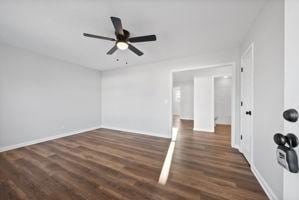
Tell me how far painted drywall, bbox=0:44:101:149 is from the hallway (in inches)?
147

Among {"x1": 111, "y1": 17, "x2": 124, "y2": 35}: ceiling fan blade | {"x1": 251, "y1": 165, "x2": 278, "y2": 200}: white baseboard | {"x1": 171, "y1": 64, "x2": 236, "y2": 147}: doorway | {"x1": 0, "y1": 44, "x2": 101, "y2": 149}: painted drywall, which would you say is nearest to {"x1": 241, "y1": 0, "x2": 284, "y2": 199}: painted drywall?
{"x1": 251, "y1": 165, "x2": 278, "y2": 200}: white baseboard

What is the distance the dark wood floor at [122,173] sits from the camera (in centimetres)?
159

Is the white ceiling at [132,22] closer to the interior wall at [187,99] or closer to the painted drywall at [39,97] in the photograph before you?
the painted drywall at [39,97]

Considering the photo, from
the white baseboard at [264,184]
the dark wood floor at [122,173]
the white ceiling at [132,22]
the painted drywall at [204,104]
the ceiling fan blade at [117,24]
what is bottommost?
the dark wood floor at [122,173]

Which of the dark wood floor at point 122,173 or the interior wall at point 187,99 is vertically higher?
the interior wall at point 187,99

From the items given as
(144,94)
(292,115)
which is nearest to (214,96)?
(144,94)

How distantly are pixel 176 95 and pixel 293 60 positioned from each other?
9044 millimetres

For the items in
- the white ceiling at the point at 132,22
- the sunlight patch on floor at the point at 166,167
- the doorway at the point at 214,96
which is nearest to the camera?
the white ceiling at the point at 132,22

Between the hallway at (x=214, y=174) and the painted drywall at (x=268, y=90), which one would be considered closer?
the painted drywall at (x=268, y=90)

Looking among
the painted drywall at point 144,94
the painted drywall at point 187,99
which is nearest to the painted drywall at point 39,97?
the painted drywall at point 144,94

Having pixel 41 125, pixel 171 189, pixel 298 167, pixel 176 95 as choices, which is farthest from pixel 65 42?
pixel 176 95

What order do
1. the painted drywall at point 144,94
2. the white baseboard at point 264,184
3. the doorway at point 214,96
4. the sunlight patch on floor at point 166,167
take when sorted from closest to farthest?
the white baseboard at point 264,184 < the sunlight patch on floor at point 166,167 < the doorway at point 214,96 < the painted drywall at point 144,94

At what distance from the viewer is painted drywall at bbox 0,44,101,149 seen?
291 cm

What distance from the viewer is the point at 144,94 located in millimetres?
4340
